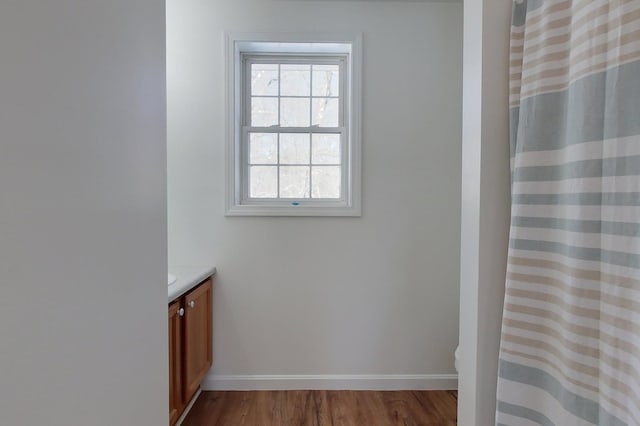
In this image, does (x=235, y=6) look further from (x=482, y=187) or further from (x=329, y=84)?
(x=482, y=187)

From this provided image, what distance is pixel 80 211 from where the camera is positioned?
27.1 inches

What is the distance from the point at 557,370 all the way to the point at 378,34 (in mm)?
1962

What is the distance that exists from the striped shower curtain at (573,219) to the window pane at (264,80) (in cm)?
155

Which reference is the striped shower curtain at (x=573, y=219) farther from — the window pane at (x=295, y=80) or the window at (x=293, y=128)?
the window pane at (x=295, y=80)

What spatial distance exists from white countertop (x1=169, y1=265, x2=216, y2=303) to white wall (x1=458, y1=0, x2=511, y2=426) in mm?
1250

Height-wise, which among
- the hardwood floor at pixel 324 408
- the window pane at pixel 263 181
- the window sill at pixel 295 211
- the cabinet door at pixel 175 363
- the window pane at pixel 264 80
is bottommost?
the hardwood floor at pixel 324 408

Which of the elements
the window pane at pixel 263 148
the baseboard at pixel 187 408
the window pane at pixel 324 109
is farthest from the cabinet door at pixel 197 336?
the window pane at pixel 324 109

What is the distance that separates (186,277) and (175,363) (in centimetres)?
43

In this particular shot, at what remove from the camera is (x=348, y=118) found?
2.13 m

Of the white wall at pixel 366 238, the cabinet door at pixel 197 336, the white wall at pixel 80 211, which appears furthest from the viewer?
the white wall at pixel 366 238

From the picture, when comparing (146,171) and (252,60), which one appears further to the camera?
(252,60)

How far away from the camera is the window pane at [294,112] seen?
223 centimetres

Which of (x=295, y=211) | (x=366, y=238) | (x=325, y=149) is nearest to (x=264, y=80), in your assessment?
(x=325, y=149)

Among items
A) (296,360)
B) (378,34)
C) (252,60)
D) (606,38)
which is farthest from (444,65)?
(296,360)
